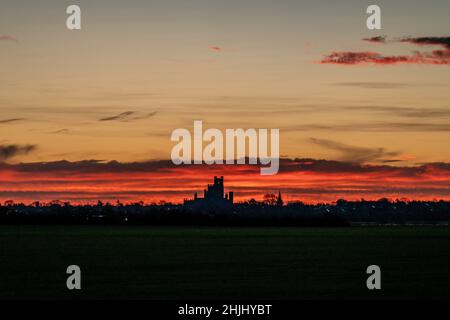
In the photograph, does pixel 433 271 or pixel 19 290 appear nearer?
pixel 19 290

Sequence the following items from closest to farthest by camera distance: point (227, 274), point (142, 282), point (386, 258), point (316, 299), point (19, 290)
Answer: point (316, 299) → point (19, 290) → point (142, 282) → point (227, 274) → point (386, 258)

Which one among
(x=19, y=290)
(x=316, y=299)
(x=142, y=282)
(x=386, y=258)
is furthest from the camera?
(x=386, y=258)

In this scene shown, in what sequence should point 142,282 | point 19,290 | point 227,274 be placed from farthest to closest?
point 227,274 < point 142,282 < point 19,290

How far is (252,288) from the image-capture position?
149ft

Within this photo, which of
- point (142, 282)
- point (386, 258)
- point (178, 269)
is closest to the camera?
point (142, 282)
